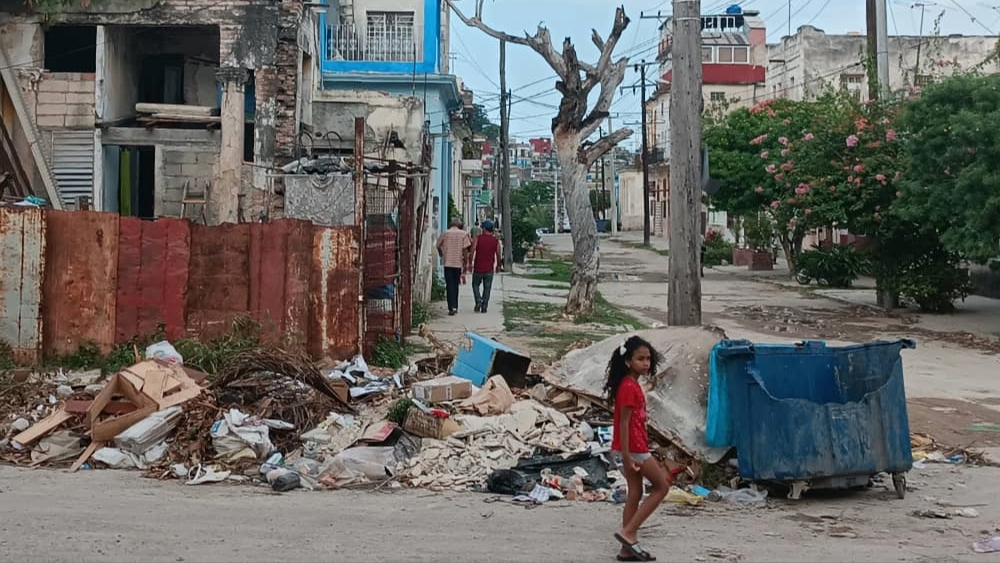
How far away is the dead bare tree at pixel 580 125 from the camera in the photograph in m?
19.6

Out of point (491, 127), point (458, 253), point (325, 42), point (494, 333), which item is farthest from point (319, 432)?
point (491, 127)

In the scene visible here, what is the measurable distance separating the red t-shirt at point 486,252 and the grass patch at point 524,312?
96 cm

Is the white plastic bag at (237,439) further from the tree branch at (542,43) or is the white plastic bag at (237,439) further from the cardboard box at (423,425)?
the tree branch at (542,43)

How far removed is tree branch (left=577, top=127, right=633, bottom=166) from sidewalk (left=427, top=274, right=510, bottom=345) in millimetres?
3187

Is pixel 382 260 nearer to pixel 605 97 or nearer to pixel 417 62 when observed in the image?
pixel 605 97

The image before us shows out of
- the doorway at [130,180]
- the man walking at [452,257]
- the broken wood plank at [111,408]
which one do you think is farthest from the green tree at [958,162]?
the doorway at [130,180]

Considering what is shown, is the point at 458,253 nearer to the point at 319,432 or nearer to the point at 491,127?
the point at 319,432

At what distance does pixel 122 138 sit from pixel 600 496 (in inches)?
620

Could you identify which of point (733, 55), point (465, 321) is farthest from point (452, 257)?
point (733, 55)

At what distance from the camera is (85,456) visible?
8.84 meters

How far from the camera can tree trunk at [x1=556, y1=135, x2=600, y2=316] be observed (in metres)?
19.6

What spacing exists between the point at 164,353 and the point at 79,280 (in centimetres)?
176

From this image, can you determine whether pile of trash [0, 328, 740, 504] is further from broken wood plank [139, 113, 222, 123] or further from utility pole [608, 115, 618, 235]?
utility pole [608, 115, 618, 235]

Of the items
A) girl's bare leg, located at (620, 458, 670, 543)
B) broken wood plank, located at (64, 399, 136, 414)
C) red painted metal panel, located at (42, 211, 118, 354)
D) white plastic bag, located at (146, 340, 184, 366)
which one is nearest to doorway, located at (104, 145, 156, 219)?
red painted metal panel, located at (42, 211, 118, 354)
